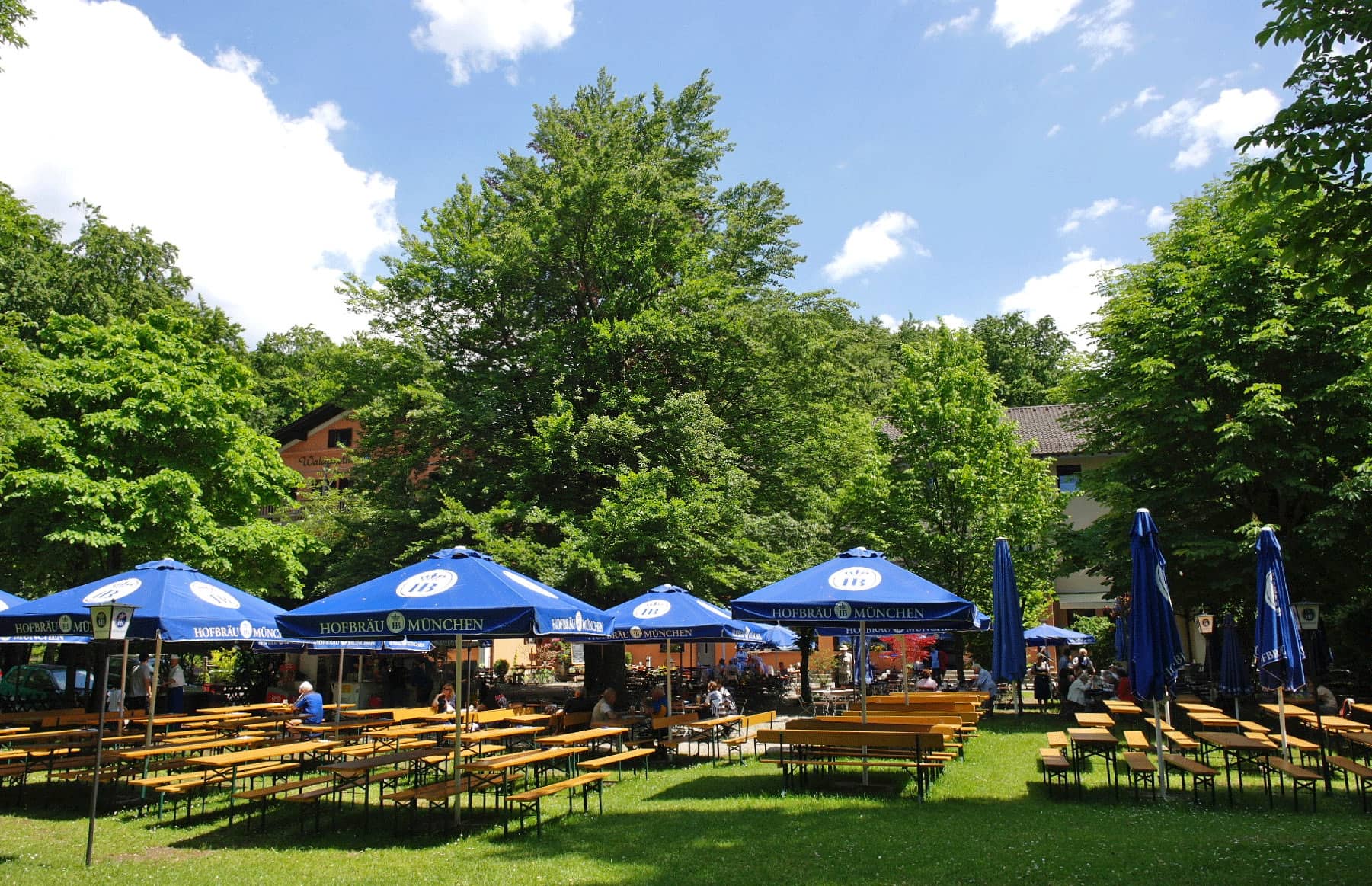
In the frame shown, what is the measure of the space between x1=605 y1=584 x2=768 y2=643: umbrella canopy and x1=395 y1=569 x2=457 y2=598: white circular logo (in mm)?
4101

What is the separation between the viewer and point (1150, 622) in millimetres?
9617

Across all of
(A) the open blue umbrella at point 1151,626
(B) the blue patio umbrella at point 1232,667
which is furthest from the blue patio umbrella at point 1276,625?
(B) the blue patio umbrella at point 1232,667

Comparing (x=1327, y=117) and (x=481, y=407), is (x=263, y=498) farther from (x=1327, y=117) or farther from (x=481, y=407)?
(x=1327, y=117)

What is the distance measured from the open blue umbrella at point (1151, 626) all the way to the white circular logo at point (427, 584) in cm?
726

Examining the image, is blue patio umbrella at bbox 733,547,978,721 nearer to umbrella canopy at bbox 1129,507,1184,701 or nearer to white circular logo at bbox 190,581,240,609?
umbrella canopy at bbox 1129,507,1184,701

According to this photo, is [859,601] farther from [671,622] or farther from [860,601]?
[671,622]

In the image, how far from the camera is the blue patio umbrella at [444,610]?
8469mm

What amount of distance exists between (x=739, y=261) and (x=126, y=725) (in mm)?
19802

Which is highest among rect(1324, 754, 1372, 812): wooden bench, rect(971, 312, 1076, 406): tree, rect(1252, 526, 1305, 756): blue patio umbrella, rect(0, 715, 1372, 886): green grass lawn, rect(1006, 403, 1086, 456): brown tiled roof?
rect(971, 312, 1076, 406): tree

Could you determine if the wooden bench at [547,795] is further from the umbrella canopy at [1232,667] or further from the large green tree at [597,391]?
the umbrella canopy at [1232,667]

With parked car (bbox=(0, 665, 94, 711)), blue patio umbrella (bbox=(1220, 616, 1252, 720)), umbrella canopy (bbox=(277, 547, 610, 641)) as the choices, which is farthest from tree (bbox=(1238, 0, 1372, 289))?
parked car (bbox=(0, 665, 94, 711))

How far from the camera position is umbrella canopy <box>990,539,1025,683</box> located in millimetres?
14391

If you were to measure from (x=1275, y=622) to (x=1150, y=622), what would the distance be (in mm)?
2445

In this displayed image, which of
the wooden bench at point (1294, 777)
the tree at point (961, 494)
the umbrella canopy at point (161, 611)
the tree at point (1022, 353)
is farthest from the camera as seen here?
the tree at point (1022, 353)
